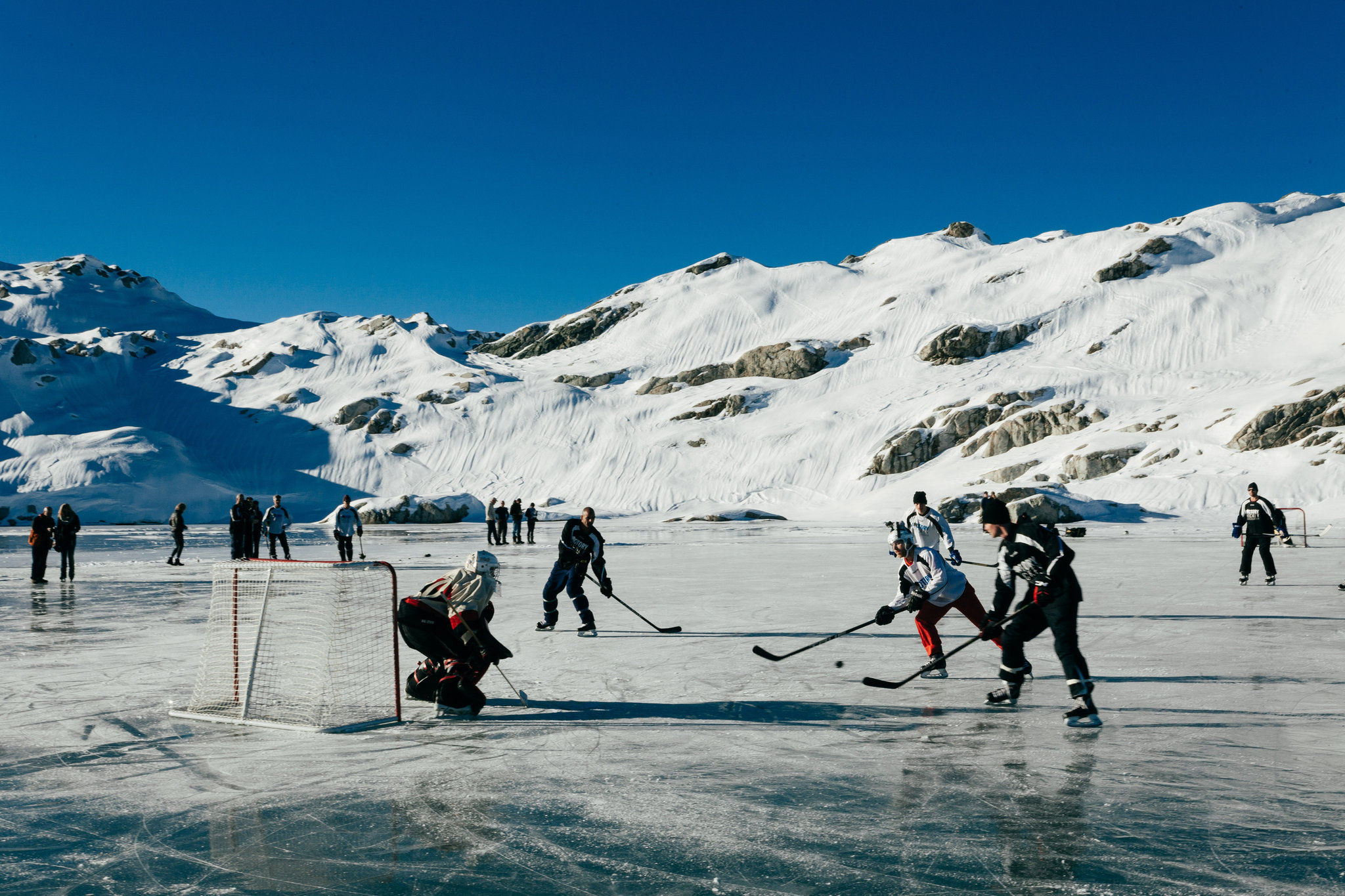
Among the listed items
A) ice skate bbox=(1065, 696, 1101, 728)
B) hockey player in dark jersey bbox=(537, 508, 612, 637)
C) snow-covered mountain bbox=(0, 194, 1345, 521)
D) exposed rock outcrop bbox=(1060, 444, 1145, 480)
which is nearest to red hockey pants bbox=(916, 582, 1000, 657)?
ice skate bbox=(1065, 696, 1101, 728)

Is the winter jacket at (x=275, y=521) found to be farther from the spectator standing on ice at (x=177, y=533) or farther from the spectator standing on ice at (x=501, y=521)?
the spectator standing on ice at (x=501, y=521)

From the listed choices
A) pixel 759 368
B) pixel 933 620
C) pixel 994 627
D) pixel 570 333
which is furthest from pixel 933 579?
pixel 570 333

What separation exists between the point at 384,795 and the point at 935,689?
183 inches

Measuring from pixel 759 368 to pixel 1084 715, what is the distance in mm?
Result: 87964

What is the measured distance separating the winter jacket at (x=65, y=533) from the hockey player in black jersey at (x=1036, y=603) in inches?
677

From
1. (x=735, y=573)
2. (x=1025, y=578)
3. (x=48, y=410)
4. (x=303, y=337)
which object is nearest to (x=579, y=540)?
(x=1025, y=578)

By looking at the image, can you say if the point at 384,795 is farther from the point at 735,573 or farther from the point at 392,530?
the point at 392,530

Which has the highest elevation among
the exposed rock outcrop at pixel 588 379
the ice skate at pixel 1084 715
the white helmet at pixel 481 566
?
the exposed rock outcrop at pixel 588 379

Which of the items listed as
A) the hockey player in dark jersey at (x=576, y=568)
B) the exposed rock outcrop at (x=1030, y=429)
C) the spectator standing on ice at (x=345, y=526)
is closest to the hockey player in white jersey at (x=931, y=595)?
the hockey player in dark jersey at (x=576, y=568)

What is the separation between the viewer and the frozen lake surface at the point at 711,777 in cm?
390

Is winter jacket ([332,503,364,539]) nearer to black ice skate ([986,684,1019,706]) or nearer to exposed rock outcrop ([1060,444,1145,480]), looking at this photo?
black ice skate ([986,684,1019,706])

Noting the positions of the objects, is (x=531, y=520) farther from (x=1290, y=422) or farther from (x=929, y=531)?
(x=1290, y=422)

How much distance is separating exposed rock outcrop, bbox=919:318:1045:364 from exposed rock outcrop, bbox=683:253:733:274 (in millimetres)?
45710

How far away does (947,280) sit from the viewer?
3984 inches
